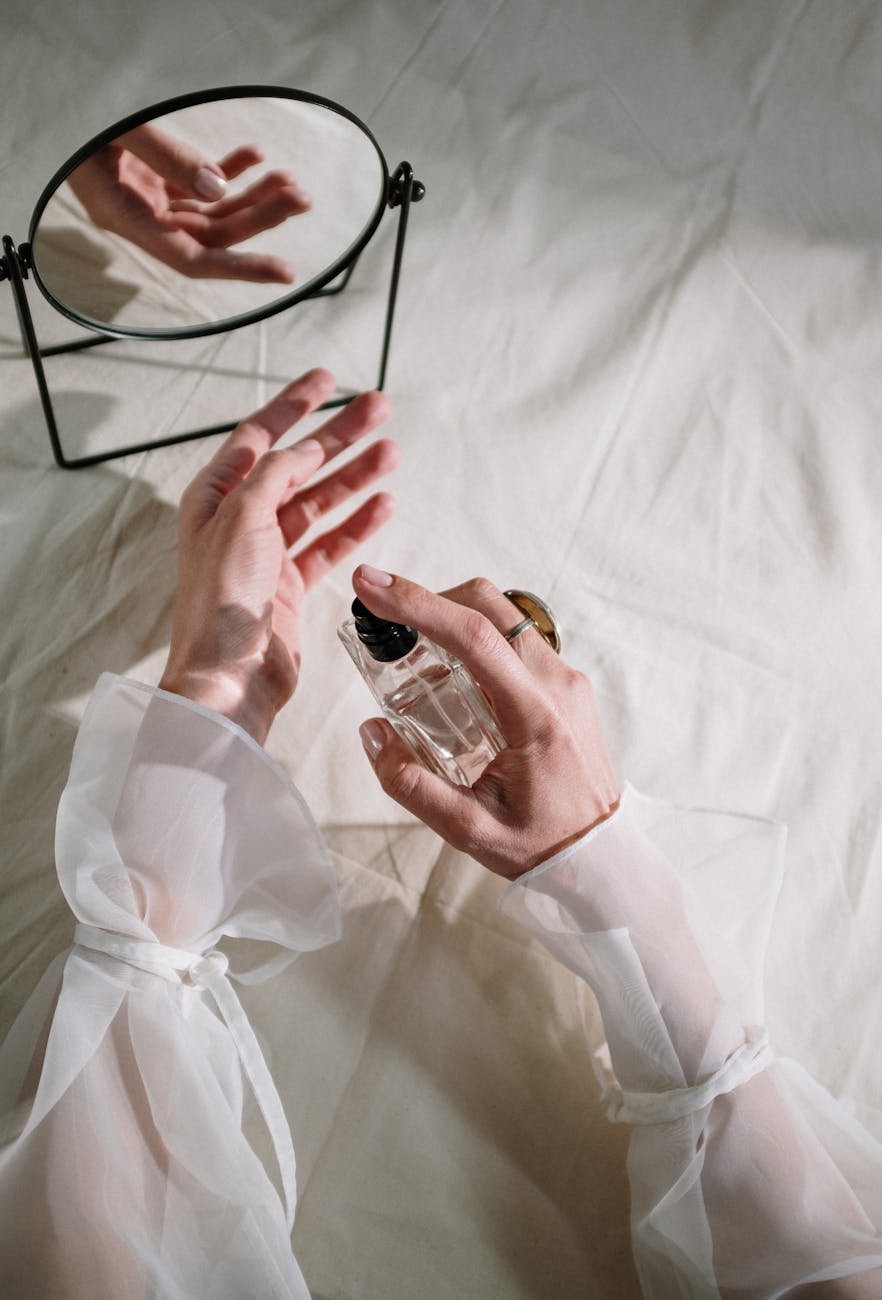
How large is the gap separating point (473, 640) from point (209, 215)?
14.3 inches

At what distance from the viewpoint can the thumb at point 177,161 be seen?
0.67m

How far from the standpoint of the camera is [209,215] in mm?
740

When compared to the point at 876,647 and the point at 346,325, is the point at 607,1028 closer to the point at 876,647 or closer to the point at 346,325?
the point at 876,647

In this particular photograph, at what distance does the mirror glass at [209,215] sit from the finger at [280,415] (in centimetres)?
8

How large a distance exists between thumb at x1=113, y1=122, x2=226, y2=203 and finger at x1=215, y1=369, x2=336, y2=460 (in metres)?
0.15

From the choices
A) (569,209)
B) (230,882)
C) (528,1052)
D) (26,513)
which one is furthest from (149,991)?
(569,209)

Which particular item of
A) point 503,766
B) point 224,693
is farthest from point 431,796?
point 224,693

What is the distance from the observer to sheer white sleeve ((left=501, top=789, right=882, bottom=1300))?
60 cm

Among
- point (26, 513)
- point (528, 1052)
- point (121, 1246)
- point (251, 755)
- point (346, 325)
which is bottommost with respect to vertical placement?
point (121, 1246)

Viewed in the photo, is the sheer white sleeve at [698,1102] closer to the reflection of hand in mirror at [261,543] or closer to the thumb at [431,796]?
the thumb at [431,796]

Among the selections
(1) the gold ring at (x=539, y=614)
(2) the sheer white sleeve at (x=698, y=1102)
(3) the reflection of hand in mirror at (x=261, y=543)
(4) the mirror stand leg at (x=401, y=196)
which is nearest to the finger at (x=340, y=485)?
(3) the reflection of hand in mirror at (x=261, y=543)

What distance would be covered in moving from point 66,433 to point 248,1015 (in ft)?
1.56

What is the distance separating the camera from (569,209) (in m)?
1.01

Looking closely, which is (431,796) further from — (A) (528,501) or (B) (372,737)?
(A) (528,501)
